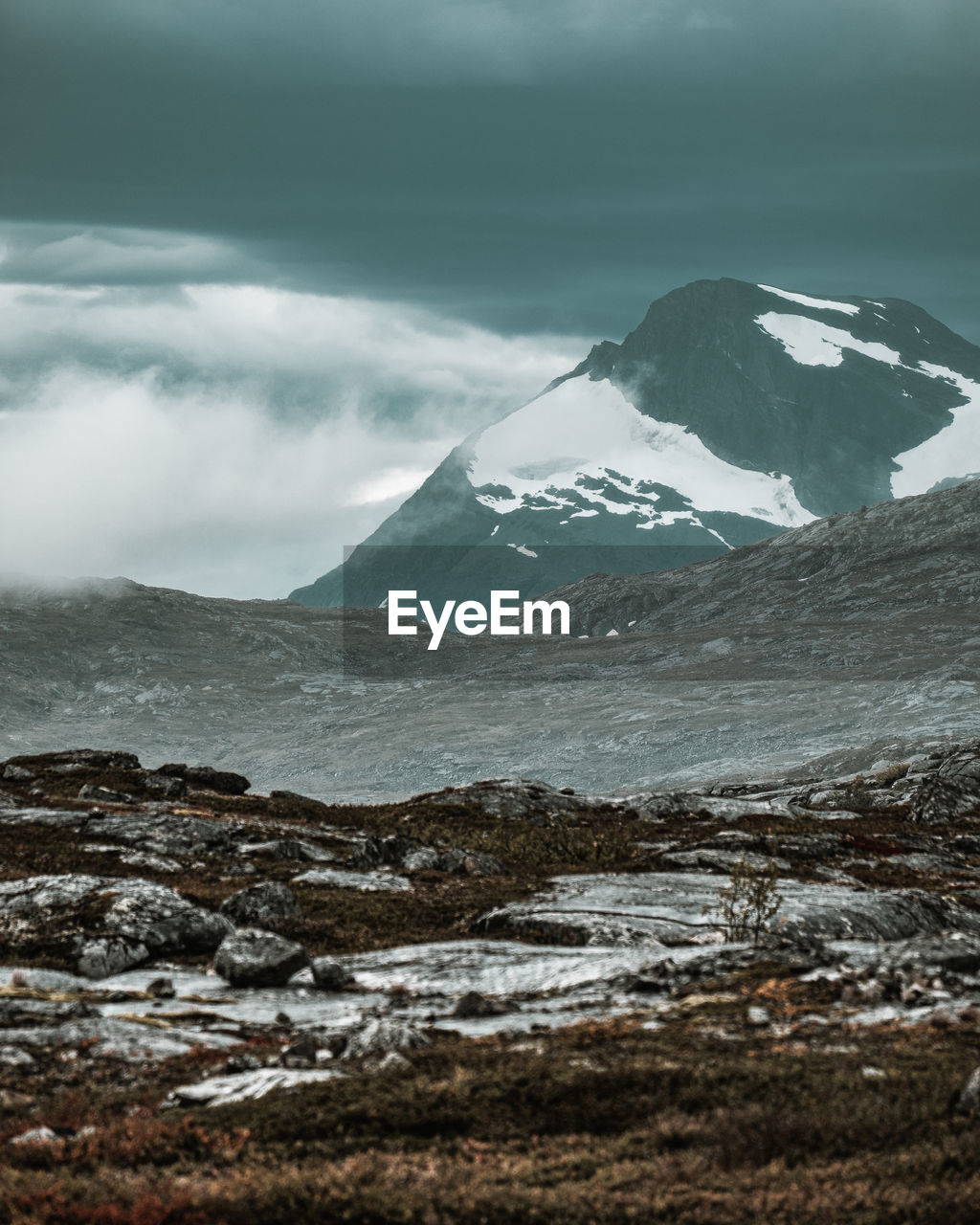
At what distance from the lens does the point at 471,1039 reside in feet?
72.6

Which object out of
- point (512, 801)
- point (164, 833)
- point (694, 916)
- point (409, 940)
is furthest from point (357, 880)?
point (512, 801)

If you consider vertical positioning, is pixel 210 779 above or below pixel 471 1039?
below

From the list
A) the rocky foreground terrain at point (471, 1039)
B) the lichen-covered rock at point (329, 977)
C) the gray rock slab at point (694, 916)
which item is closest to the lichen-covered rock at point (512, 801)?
the rocky foreground terrain at point (471, 1039)

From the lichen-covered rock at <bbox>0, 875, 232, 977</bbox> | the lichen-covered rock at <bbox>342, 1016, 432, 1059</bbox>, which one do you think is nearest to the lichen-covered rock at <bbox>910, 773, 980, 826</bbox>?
the lichen-covered rock at <bbox>0, 875, 232, 977</bbox>

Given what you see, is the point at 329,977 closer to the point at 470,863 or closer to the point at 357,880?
the point at 357,880

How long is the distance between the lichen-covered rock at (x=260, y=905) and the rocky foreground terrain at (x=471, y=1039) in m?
0.12

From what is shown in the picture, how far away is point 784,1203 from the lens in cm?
1370

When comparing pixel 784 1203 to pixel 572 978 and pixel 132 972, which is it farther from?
pixel 132 972

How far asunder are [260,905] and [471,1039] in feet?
46.0

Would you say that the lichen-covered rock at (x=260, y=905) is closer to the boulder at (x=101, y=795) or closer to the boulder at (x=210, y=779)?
the boulder at (x=101, y=795)

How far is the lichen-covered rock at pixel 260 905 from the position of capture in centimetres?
3431

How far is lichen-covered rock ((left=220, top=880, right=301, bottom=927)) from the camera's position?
113 ft

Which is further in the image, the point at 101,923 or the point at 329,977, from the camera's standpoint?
the point at 101,923

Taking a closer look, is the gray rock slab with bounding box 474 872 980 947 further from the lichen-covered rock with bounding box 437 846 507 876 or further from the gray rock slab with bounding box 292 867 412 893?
the lichen-covered rock with bounding box 437 846 507 876
